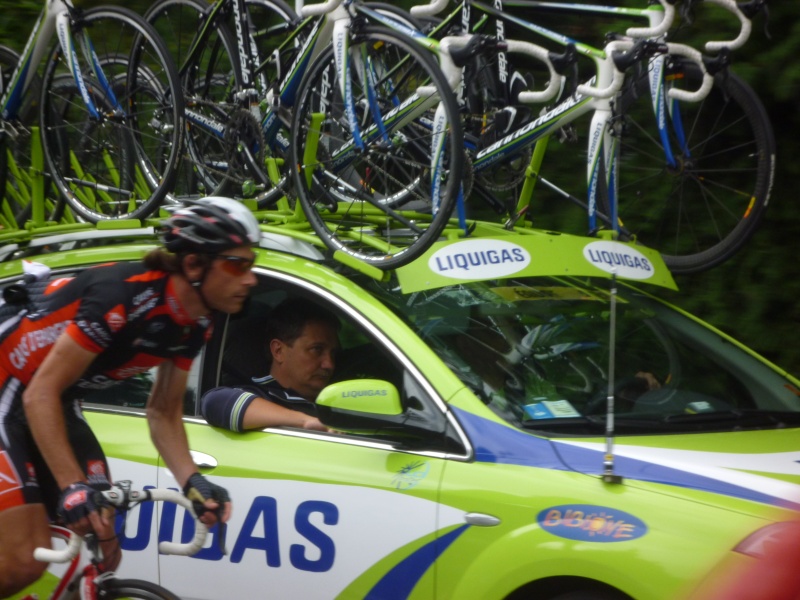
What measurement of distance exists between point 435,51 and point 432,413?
1480mm

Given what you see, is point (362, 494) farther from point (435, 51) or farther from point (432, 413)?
point (435, 51)

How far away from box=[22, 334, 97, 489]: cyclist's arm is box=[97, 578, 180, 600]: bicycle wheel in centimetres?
38

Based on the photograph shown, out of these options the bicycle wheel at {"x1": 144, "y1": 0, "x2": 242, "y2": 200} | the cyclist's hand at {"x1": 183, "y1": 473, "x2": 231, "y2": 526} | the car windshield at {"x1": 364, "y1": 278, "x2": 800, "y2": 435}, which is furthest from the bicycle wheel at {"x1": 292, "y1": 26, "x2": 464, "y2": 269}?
the cyclist's hand at {"x1": 183, "y1": 473, "x2": 231, "y2": 526}

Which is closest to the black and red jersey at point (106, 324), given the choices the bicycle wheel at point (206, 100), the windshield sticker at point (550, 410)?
the windshield sticker at point (550, 410)

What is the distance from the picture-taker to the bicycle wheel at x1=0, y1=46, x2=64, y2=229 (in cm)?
630

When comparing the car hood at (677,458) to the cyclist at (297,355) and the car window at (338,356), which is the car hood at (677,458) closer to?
the car window at (338,356)

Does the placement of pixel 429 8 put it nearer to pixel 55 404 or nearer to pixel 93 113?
pixel 93 113

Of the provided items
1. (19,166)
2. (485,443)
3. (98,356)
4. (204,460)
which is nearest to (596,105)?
(485,443)

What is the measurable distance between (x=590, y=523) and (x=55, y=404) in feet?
A: 5.03

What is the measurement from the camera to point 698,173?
573 cm

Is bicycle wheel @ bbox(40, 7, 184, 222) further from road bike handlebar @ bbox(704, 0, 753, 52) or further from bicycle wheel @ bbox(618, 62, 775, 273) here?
road bike handlebar @ bbox(704, 0, 753, 52)

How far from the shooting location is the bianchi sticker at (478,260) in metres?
4.45

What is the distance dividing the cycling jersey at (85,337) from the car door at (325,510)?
519mm

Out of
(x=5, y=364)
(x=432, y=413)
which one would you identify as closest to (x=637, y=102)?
(x=432, y=413)
